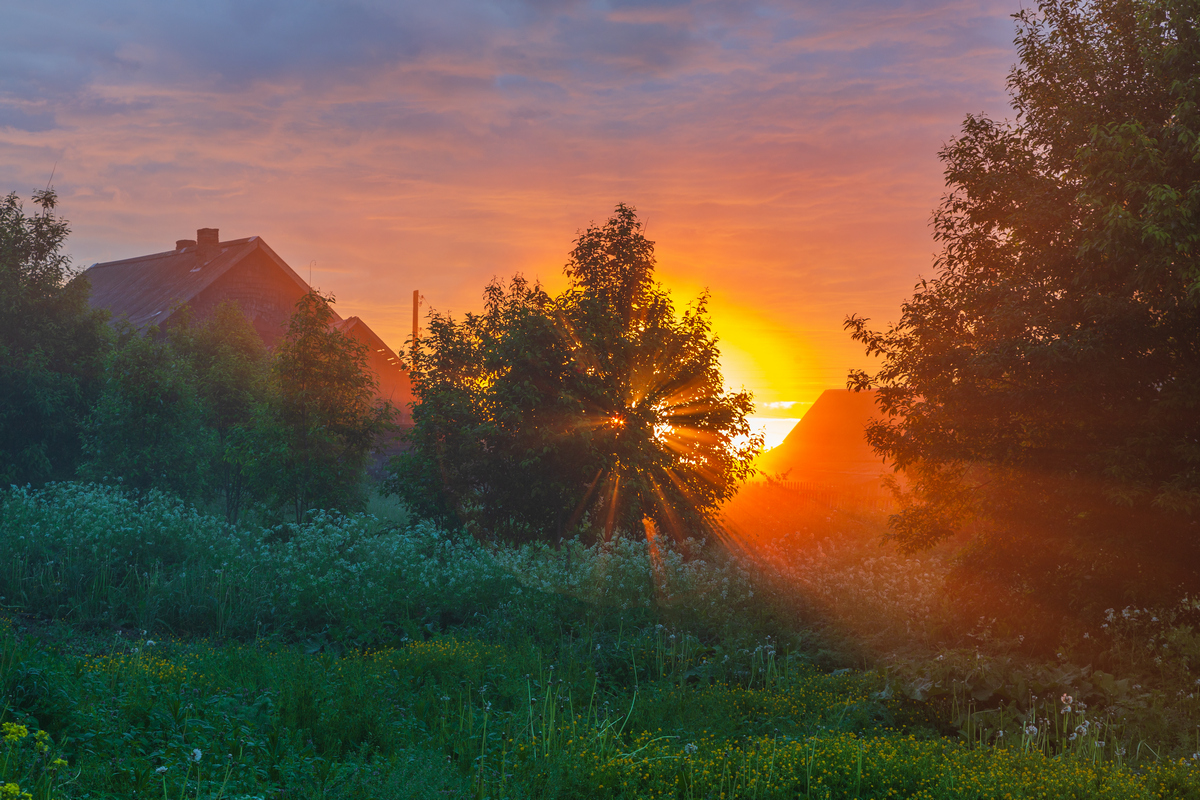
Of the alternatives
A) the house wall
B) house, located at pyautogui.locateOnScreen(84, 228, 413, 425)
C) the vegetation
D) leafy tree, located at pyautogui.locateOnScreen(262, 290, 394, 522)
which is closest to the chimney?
house, located at pyautogui.locateOnScreen(84, 228, 413, 425)

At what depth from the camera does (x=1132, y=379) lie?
10.2 meters

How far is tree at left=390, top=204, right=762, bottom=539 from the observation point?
46.4 ft

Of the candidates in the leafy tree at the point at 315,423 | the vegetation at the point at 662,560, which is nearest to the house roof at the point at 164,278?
the vegetation at the point at 662,560

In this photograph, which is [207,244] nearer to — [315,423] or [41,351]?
[41,351]

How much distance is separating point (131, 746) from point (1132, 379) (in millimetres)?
11149

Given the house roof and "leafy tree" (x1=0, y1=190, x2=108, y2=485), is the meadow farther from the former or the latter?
the house roof

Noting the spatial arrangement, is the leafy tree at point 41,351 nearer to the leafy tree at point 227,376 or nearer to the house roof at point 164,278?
the leafy tree at point 227,376

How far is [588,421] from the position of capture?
14023 millimetres

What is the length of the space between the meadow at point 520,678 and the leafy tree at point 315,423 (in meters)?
2.17

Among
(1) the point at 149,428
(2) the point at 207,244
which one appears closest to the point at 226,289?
(2) the point at 207,244

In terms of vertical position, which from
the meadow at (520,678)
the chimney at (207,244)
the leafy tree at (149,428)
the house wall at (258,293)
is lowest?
the meadow at (520,678)

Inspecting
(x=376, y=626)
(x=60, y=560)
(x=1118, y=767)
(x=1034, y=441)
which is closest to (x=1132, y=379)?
(x=1034, y=441)

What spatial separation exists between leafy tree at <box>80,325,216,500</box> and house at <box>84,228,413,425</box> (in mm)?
11786

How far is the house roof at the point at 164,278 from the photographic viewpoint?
30.6 m
